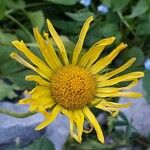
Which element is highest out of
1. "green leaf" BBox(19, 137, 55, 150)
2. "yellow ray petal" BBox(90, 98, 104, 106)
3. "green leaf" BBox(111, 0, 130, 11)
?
"green leaf" BBox(111, 0, 130, 11)

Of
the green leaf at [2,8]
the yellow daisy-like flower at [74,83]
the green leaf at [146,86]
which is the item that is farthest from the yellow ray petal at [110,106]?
the green leaf at [2,8]

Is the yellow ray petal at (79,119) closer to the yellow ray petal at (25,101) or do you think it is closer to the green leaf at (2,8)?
the yellow ray petal at (25,101)

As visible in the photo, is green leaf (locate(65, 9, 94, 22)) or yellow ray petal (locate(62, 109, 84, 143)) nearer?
yellow ray petal (locate(62, 109, 84, 143))

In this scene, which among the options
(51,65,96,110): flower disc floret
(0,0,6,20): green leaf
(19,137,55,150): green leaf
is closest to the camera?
(51,65,96,110): flower disc floret

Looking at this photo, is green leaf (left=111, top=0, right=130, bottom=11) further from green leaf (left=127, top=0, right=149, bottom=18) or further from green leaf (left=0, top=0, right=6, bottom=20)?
green leaf (left=0, top=0, right=6, bottom=20)

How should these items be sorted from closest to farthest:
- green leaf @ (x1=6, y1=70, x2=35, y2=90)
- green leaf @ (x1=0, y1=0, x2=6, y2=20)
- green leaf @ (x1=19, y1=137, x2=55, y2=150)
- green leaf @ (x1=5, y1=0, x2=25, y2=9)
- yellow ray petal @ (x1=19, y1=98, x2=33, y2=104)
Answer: yellow ray petal @ (x1=19, y1=98, x2=33, y2=104) < green leaf @ (x1=19, y1=137, x2=55, y2=150) < green leaf @ (x1=6, y1=70, x2=35, y2=90) < green leaf @ (x1=0, y1=0, x2=6, y2=20) < green leaf @ (x1=5, y1=0, x2=25, y2=9)

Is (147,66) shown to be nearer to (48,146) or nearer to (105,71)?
(105,71)

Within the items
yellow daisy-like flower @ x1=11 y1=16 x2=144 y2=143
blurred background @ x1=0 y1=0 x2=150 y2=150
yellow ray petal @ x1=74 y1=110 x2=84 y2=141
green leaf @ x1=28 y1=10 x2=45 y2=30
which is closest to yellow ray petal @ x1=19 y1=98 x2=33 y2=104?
yellow daisy-like flower @ x1=11 y1=16 x2=144 y2=143
